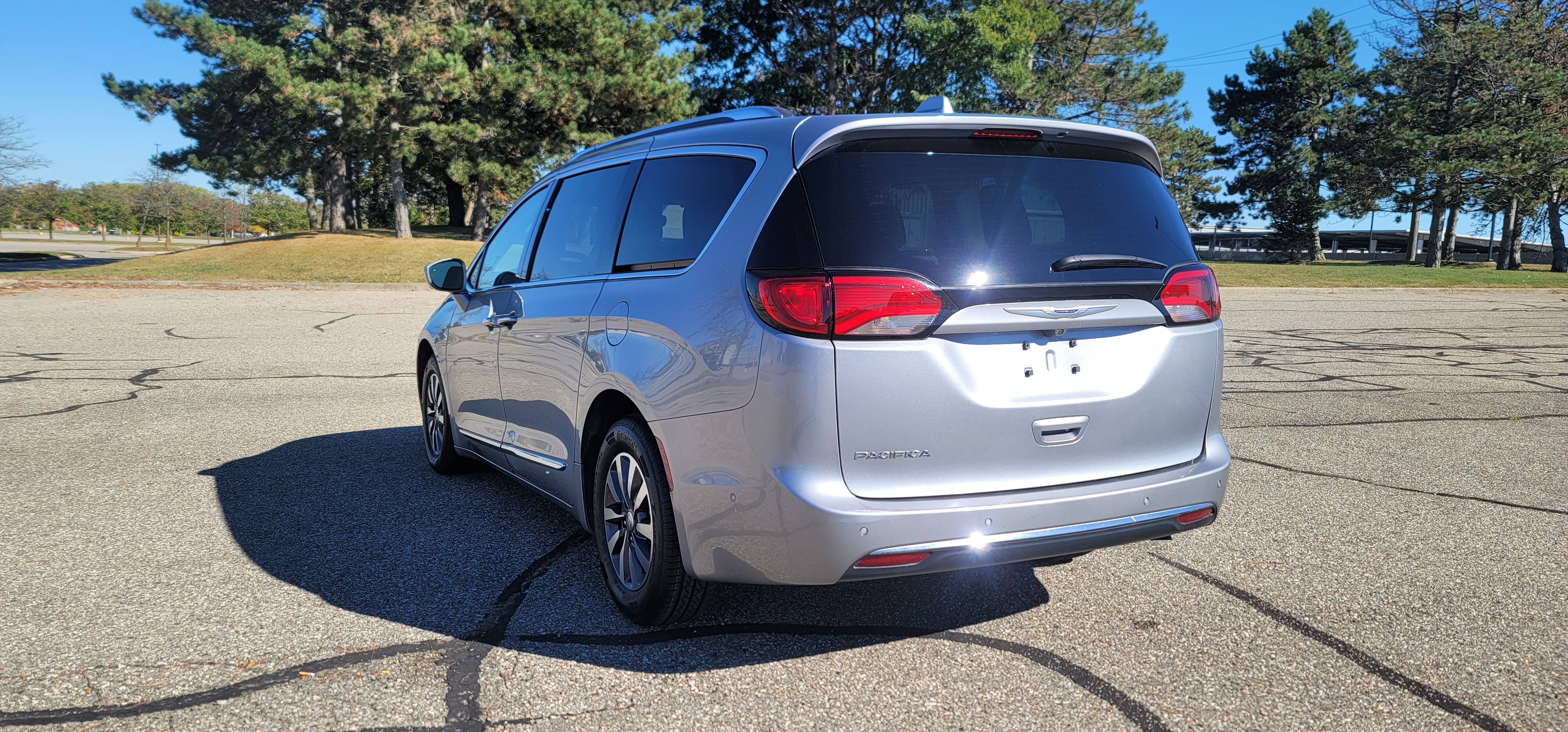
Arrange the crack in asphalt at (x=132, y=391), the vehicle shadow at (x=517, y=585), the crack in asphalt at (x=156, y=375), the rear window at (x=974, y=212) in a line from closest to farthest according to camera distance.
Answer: the rear window at (x=974, y=212), the vehicle shadow at (x=517, y=585), the crack in asphalt at (x=132, y=391), the crack in asphalt at (x=156, y=375)

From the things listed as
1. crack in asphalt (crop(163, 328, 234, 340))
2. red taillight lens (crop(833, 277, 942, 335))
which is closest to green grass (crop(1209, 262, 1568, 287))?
crack in asphalt (crop(163, 328, 234, 340))

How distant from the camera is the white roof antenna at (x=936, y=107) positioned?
11.2 ft

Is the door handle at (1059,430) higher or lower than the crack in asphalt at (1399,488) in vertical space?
higher

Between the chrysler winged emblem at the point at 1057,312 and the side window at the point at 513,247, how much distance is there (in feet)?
8.73

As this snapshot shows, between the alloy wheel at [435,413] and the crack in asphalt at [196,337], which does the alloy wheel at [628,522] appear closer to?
the alloy wheel at [435,413]

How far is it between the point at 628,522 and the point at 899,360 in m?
1.30

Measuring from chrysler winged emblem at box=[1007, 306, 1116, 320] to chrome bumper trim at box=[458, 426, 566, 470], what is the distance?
2009 mm

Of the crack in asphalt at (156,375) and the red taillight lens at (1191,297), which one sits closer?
the red taillight lens at (1191,297)

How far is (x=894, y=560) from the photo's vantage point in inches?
117

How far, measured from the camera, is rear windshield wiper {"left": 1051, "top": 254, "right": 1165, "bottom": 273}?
10.4 ft

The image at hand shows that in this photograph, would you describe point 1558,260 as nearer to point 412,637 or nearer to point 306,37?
point 306,37

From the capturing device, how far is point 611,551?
3.77 metres

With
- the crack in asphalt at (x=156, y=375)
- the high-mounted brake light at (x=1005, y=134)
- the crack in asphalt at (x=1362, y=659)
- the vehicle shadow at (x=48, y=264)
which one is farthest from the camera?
the vehicle shadow at (x=48, y=264)

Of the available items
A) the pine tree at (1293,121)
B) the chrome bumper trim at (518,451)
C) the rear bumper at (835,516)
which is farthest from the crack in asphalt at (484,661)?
the pine tree at (1293,121)
